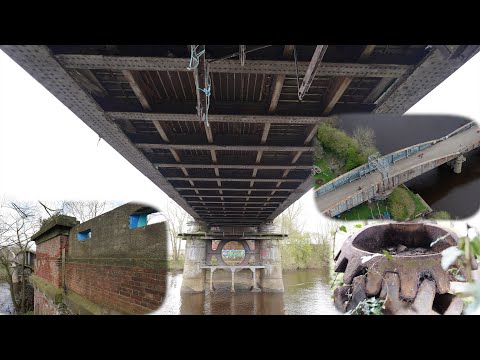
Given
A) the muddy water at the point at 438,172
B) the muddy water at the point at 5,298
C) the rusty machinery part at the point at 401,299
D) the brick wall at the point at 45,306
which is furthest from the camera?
the muddy water at the point at 5,298

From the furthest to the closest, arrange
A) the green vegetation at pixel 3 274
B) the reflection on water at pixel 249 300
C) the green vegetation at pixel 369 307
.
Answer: the reflection on water at pixel 249 300 → the green vegetation at pixel 3 274 → the green vegetation at pixel 369 307

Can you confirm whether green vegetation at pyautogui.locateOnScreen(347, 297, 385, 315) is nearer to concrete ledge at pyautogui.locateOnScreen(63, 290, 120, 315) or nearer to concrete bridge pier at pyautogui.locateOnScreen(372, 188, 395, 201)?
concrete bridge pier at pyautogui.locateOnScreen(372, 188, 395, 201)

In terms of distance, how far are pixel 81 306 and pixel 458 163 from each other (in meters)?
4.06

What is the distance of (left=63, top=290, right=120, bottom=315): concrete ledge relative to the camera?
11.8 feet

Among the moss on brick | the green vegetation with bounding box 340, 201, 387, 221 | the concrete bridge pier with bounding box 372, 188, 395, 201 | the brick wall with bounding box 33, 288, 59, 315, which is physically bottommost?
the brick wall with bounding box 33, 288, 59, 315

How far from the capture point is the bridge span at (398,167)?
97.3 inches

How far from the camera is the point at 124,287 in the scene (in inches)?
121

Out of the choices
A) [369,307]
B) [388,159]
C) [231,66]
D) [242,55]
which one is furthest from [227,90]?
[369,307]

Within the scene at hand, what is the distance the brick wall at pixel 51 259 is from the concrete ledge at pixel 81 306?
0.46 m

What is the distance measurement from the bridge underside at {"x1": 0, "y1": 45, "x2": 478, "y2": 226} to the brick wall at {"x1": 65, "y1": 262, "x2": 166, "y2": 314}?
134 cm

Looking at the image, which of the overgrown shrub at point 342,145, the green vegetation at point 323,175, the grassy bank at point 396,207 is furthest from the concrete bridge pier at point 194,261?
the grassy bank at point 396,207

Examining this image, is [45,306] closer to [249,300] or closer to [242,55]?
[242,55]

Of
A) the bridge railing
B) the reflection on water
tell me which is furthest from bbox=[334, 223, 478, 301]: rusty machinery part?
the reflection on water

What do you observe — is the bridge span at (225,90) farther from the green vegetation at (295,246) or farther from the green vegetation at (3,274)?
the green vegetation at (3,274)
